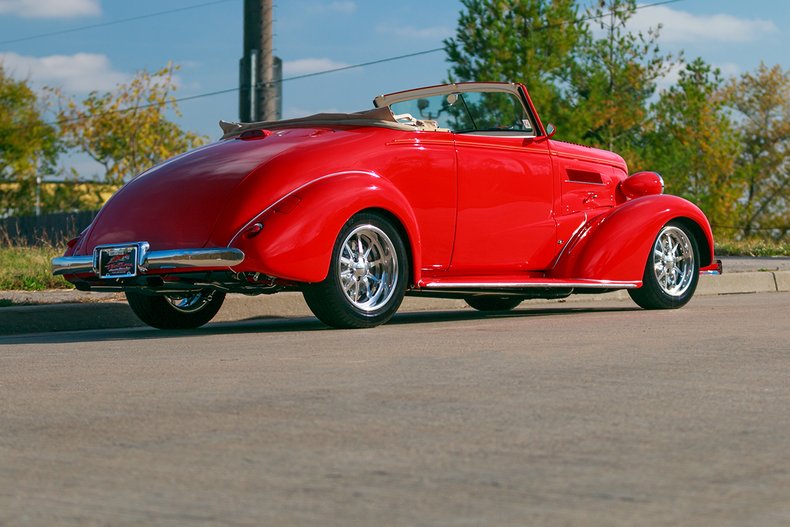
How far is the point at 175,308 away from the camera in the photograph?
9359mm

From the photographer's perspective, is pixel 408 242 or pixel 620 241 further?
pixel 620 241

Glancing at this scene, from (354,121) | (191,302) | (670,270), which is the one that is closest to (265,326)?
(191,302)

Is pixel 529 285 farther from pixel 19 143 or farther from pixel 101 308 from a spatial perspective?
pixel 19 143

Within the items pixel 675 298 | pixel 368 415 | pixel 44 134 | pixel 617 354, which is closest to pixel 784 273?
pixel 675 298

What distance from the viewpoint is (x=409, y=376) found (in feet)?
19.1

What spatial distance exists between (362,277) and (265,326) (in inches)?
51.0

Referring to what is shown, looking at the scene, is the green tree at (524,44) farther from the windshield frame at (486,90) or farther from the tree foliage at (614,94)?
the windshield frame at (486,90)

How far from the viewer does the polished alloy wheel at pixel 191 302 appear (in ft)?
30.7

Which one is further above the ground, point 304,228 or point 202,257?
point 304,228

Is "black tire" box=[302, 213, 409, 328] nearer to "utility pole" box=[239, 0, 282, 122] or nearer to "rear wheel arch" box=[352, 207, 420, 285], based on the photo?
"rear wheel arch" box=[352, 207, 420, 285]

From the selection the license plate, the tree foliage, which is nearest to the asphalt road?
the license plate

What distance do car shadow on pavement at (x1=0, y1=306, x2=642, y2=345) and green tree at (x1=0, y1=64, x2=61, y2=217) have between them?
38.7 metres

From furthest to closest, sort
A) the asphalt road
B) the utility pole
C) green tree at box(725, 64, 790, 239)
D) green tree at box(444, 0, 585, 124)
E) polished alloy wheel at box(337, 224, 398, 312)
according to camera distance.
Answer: green tree at box(725, 64, 790, 239)
green tree at box(444, 0, 585, 124)
the utility pole
polished alloy wheel at box(337, 224, 398, 312)
the asphalt road

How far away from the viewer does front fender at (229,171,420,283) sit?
7.68m
